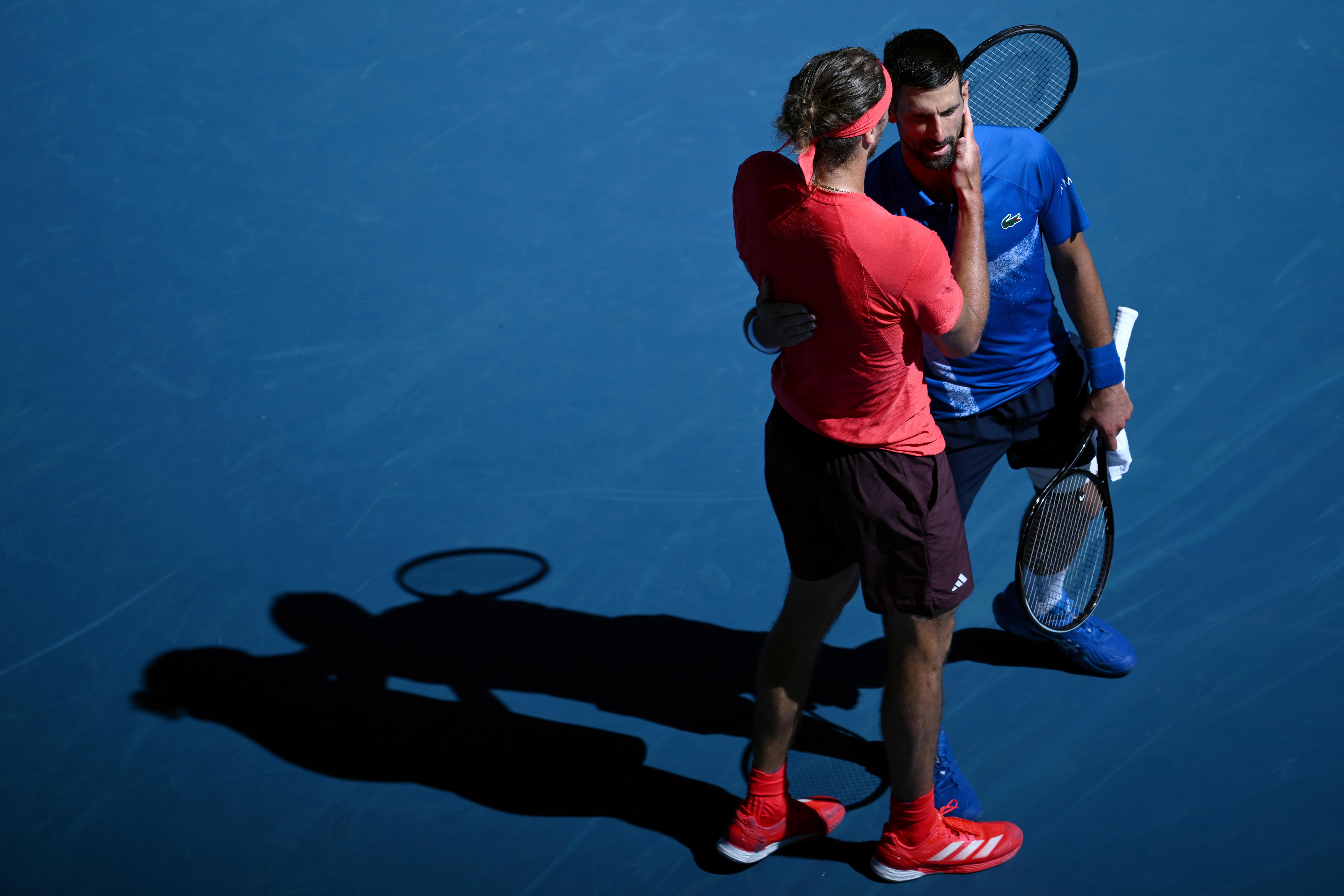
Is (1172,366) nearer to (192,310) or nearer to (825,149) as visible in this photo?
(825,149)

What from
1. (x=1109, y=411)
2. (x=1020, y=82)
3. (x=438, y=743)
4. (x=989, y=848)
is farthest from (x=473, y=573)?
(x=1020, y=82)

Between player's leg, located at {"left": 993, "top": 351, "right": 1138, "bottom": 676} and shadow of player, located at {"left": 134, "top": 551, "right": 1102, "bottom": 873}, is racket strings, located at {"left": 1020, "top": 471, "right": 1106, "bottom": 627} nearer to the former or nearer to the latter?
player's leg, located at {"left": 993, "top": 351, "right": 1138, "bottom": 676}

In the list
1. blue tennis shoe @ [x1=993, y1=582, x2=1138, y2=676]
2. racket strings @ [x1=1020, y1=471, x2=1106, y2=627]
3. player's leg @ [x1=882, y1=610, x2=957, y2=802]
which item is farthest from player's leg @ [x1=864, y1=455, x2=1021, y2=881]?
blue tennis shoe @ [x1=993, y1=582, x2=1138, y2=676]

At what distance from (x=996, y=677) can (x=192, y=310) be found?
11.1ft

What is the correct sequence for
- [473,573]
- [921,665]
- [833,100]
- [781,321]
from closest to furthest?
1. [833,100]
2. [781,321]
3. [921,665]
4. [473,573]

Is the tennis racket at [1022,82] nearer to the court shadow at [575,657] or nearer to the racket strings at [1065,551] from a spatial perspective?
the racket strings at [1065,551]

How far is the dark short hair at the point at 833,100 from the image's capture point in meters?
1.82

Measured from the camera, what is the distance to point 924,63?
2.16 m

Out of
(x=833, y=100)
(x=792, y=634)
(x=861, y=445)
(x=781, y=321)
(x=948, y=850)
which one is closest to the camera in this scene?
(x=833, y=100)

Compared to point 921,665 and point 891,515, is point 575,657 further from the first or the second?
point 891,515

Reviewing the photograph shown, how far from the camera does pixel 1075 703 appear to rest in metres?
2.98

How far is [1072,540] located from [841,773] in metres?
0.90

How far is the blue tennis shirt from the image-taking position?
7.72ft

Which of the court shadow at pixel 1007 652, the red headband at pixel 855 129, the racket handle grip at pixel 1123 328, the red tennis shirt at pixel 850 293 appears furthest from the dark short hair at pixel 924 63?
the court shadow at pixel 1007 652
